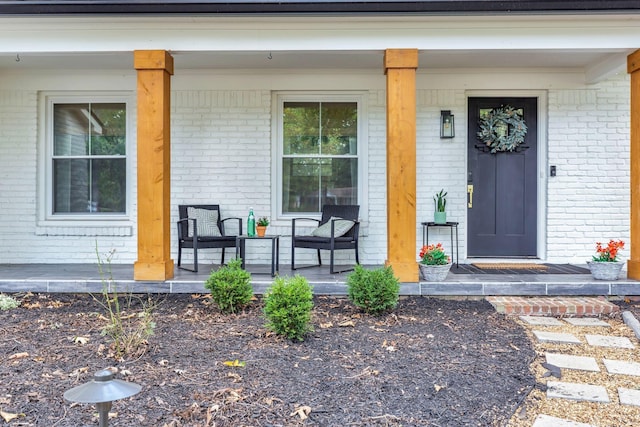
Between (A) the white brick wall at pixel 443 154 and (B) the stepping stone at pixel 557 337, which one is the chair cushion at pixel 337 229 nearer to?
(A) the white brick wall at pixel 443 154

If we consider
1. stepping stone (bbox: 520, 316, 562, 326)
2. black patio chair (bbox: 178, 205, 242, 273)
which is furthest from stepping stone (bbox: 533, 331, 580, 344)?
black patio chair (bbox: 178, 205, 242, 273)

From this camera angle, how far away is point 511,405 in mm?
2174

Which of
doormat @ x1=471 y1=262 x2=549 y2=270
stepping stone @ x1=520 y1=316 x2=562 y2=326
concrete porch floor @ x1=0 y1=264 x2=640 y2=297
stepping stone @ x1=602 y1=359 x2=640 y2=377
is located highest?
doormat @ x1=471 y1=262 x2=549 y2=270

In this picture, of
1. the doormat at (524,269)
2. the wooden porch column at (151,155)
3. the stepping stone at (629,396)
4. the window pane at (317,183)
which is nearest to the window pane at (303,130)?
the window pane at (317,183)

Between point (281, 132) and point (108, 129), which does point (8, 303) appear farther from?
point (281, 132)

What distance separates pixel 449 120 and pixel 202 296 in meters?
3.38

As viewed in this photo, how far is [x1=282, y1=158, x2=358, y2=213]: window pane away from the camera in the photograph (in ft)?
18.5

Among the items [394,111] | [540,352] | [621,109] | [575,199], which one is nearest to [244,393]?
[540,352]

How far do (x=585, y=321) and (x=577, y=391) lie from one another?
1.59 metres

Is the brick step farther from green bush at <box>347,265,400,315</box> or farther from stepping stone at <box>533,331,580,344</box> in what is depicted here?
green bush at <box>347,265,400,315</box>

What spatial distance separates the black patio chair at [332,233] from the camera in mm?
4673

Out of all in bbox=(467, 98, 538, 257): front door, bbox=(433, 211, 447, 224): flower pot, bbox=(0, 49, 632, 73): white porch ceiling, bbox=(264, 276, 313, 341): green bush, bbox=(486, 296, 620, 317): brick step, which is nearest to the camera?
bbox=(264, 276, 313, 341): green bush

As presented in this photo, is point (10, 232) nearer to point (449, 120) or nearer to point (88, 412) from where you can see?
point (88, 412)

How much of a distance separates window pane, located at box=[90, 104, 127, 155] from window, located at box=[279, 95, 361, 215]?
6.33 feet
